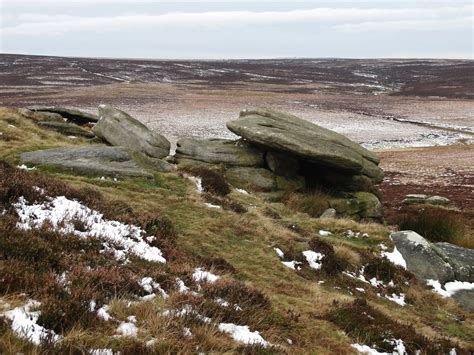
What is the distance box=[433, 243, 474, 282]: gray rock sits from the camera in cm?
1606

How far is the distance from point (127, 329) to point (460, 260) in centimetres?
1398

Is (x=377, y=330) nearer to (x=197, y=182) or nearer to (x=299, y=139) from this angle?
(x=197, y=182)

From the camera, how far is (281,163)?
2519 centimetres

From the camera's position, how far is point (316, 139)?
24.4 metres

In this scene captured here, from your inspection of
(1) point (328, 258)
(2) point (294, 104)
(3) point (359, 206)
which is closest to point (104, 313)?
(1) point (328, 258)

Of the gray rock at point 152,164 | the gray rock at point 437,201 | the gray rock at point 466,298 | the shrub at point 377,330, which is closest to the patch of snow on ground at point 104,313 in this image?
the shrub at point 377,330

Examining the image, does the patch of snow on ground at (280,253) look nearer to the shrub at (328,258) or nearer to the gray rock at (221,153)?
the shrub at (328,258)

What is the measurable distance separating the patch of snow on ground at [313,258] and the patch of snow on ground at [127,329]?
8124mm

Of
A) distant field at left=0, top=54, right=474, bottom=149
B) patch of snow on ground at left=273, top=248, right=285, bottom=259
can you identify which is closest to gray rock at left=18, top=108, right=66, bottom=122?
patch of snow on ground at left=273, top=248, right=285, bottom=259

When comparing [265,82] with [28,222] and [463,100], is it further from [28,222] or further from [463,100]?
[28,222]

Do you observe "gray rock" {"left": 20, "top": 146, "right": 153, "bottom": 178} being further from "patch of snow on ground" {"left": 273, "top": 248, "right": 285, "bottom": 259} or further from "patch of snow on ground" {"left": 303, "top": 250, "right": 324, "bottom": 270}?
"patch of snow on ground" {"left": 303, "top": 250, "right": 324, "bottom": 270}

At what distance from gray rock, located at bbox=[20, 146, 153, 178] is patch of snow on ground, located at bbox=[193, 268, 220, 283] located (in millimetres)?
8716

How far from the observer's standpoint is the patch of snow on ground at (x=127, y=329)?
6.71 m

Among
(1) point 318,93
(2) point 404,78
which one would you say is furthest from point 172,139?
(2) point 404,78
